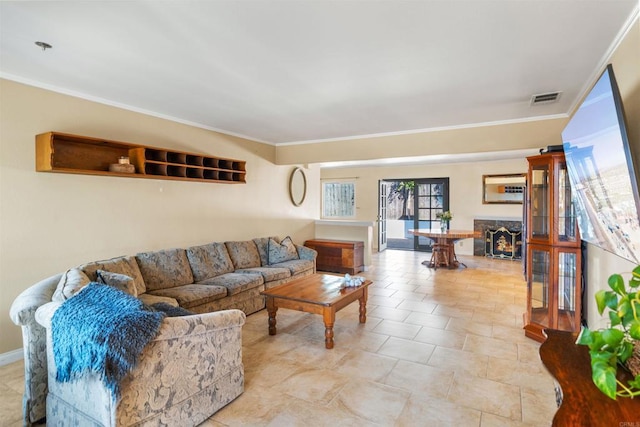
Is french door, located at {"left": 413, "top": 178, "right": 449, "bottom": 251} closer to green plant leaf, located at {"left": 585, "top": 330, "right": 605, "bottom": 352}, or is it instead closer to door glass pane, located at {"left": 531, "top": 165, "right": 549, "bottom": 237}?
door glass pane, located at {"left": 531, "top": 165, "right": 549, "bottom": 237}

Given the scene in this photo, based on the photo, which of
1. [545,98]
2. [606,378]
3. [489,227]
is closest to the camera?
[606,378]

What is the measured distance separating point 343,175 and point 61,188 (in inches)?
292

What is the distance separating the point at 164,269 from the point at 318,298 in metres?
1.78

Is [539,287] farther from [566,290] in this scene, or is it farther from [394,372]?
[394,372]

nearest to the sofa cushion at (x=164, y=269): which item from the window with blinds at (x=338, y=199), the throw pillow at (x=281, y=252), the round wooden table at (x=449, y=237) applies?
the throw pillow at (x=281, y=252)

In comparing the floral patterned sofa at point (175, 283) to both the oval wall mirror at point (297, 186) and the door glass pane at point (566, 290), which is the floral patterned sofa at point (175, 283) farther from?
the door glass pane at point (566, 290)

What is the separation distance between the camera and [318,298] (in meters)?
3.35

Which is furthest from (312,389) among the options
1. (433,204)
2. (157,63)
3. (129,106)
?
(433,204)

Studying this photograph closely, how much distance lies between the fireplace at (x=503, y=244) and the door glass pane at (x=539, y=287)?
187 inches

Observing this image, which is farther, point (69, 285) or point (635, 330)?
point (69, 285)

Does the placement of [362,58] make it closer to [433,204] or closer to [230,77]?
[230,77]


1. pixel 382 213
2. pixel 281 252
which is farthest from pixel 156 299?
pixel 382 213

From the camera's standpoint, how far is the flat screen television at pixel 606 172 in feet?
5.09

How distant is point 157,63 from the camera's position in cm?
261
